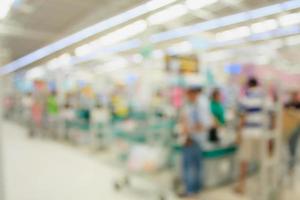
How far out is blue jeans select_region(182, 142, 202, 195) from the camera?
3338 mm

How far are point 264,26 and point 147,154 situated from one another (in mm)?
3206

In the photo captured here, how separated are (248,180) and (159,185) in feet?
4.72

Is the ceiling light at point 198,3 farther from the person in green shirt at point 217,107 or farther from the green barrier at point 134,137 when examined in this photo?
the green barrier at point 134,137

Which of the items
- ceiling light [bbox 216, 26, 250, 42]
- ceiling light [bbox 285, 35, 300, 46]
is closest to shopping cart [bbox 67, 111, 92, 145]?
ceiling light [bbox 216, 26, 250, 42]

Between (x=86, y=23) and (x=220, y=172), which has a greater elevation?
(x=86, y=23)

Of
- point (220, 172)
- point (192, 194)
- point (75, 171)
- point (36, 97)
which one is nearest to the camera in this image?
point (192, 194)

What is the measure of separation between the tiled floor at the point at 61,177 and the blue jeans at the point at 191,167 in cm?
18

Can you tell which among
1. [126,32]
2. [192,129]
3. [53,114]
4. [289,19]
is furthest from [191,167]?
[53,114]

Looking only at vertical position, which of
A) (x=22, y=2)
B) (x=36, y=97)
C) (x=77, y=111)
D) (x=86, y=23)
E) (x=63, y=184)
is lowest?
(x=63, y=184)

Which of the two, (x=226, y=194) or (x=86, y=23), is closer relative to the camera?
(x=86, y=23)

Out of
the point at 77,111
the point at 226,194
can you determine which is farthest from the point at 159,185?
the point at 77,111

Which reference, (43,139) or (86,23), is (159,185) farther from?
(43,139)

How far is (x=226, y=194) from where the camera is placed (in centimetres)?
345

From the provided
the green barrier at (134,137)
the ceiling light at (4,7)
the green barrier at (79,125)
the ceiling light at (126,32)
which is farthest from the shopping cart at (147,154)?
the green barrier at (79,125)
